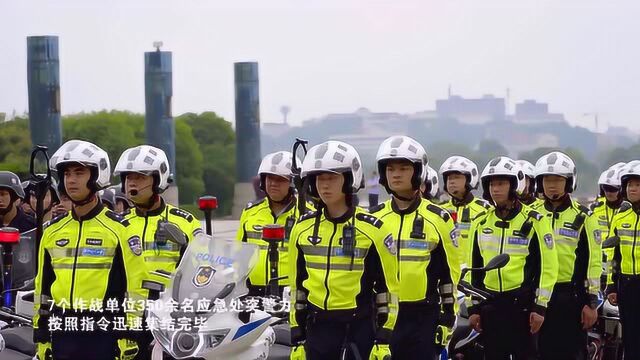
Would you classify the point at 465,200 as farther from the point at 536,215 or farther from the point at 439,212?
the point at 439,212

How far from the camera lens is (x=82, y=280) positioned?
755cm

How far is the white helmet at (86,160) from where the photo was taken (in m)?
7.77

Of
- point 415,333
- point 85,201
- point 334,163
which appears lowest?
point 415,333

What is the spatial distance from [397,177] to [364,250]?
1.14 metres

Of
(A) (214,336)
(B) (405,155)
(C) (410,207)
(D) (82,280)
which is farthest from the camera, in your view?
(C) (410,207)

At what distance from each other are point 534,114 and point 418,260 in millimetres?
19097

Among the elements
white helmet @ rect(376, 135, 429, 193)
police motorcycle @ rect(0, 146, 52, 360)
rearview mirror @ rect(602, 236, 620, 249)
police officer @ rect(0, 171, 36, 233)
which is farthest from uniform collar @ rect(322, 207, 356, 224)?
police officer @ rect(0, 171, 36, 233)

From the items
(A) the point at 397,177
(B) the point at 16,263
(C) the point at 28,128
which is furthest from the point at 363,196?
(A) the point at 397,177

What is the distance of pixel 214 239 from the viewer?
7.13 m

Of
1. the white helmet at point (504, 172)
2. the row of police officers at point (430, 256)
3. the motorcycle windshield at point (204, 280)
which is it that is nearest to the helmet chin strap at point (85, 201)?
the motorcycle windshield at point (204, 280)

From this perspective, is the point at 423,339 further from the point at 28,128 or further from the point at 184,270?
the point at 28,128

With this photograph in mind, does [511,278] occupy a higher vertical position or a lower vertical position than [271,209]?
lower

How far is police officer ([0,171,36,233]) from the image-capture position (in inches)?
450

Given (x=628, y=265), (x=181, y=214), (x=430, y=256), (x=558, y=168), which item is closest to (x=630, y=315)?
(x=628, y=265)
